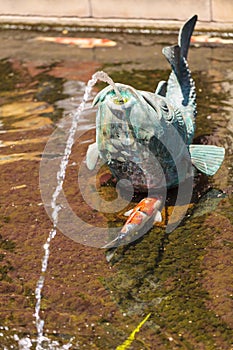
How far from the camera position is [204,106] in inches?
227

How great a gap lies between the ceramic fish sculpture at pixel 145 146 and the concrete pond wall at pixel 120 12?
2.82 m

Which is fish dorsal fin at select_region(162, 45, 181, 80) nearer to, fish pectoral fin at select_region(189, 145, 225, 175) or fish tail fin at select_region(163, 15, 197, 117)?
fish tail fin at select_region(163, 15, 197, 117)

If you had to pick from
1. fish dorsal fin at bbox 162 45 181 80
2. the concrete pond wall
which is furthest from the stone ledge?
fish dorsal fin at bbox 162 45 181 80

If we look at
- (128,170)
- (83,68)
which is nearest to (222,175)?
(128,170)

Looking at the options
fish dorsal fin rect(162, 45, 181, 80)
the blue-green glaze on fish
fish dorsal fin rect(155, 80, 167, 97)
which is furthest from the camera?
fish dorsal fin rect(155, 80, 167, 97)

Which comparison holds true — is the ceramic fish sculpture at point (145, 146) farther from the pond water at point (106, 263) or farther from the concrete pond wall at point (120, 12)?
the concrete pond wall at point (120, 12)

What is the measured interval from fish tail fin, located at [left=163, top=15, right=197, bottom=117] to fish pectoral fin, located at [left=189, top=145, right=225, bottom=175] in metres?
0.38

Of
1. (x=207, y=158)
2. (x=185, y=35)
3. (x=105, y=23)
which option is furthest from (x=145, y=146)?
(x=105, y=23)

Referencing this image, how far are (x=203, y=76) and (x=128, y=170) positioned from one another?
2394 mm

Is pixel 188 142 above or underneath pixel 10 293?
above

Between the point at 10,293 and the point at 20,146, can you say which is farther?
the point at 20,146

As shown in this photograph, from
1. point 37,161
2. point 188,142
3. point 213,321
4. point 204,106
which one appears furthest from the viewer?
point 204,106

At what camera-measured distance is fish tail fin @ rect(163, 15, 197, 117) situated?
479 cm

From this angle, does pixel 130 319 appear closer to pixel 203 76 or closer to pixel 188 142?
pixel 188 142
